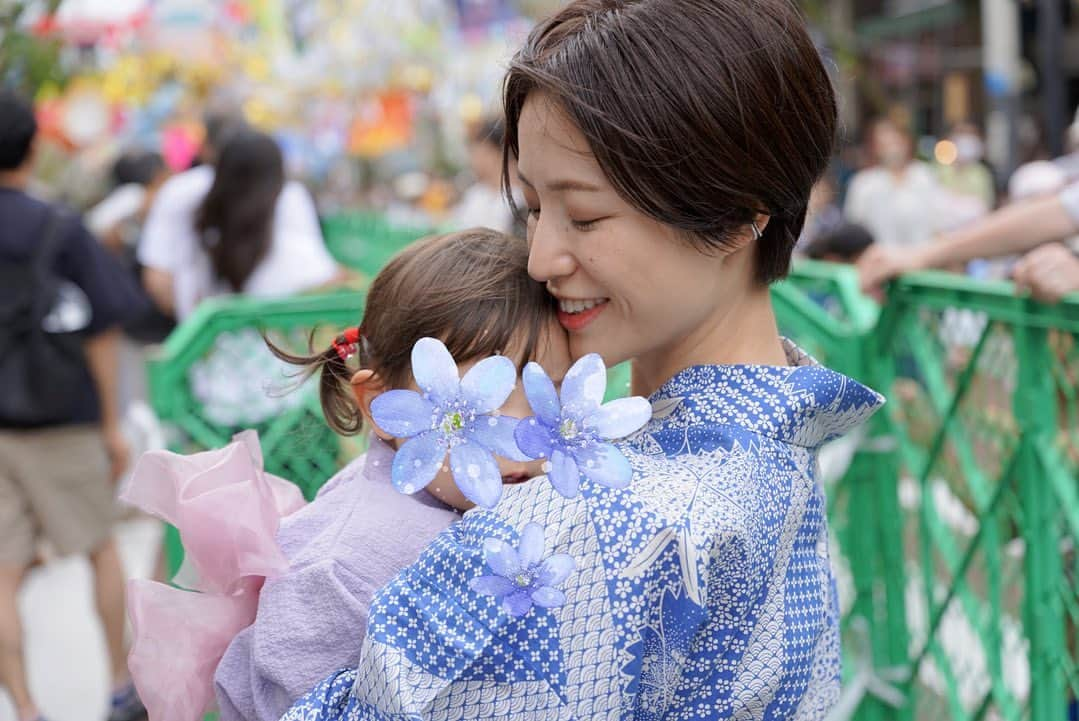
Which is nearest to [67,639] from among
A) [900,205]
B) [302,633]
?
[302,633]

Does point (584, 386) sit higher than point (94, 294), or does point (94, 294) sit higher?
point (584, 386)

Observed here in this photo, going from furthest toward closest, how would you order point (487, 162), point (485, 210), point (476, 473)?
point (485, 210)
point (487, 162)
point (476, 473)

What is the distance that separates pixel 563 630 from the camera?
4.17 feet

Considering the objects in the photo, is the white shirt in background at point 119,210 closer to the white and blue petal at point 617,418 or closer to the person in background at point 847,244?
the person in background at point 847,244

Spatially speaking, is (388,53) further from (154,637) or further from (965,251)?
(154,637)

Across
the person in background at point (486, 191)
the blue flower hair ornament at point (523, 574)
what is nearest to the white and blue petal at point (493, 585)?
the blue flower hair ornament at point (523, 574)

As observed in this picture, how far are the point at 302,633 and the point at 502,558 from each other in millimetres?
320

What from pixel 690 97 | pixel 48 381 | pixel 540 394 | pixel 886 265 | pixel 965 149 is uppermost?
pixel 690 97

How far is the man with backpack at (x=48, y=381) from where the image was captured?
3.90m

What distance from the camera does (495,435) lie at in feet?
3.83

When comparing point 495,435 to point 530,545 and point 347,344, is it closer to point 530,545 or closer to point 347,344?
point 530,545

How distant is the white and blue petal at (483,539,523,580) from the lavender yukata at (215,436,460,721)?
0.76 feet

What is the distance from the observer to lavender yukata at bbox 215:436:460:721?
1427 millimetres

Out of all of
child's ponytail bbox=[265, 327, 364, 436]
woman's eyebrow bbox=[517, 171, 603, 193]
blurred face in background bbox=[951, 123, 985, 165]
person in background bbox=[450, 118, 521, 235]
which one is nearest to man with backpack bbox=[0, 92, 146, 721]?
person in background bbox=[450, 118, 521, 235]
